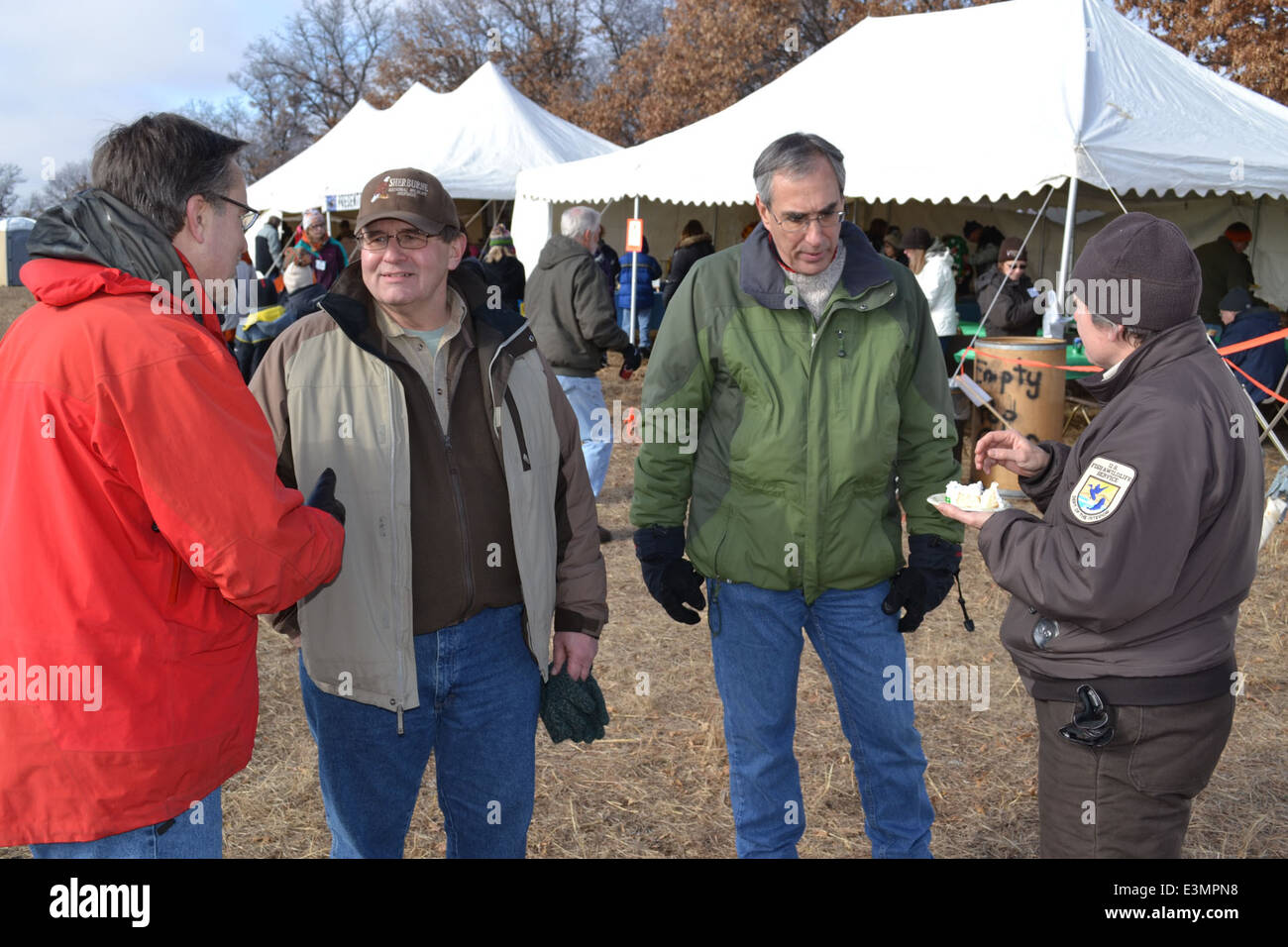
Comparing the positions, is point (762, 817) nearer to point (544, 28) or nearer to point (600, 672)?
point (600, 672)

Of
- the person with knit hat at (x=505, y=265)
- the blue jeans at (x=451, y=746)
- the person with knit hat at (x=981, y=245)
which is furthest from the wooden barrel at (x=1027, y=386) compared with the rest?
the blue jeans at (x=451, y=746)

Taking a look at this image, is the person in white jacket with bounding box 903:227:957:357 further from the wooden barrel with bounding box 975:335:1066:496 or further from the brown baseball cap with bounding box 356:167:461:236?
the brown baseball cap with bounding box 356:167:461:236

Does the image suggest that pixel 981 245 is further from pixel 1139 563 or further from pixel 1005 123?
pixel 1139 563

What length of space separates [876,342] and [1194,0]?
894 inches

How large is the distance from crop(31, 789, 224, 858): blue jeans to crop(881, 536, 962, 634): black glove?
1.64 meters

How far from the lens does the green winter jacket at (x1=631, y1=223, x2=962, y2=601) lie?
2.64 metres

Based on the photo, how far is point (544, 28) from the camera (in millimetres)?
42719

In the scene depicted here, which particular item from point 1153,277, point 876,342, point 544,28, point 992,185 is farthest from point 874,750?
point 544,28

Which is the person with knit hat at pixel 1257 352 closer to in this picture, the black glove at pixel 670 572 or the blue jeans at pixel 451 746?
the black glove at pixel 670 572

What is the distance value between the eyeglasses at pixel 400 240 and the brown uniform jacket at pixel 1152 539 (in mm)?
1399

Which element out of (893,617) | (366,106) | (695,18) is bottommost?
(893,617)

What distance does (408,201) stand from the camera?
229cm
